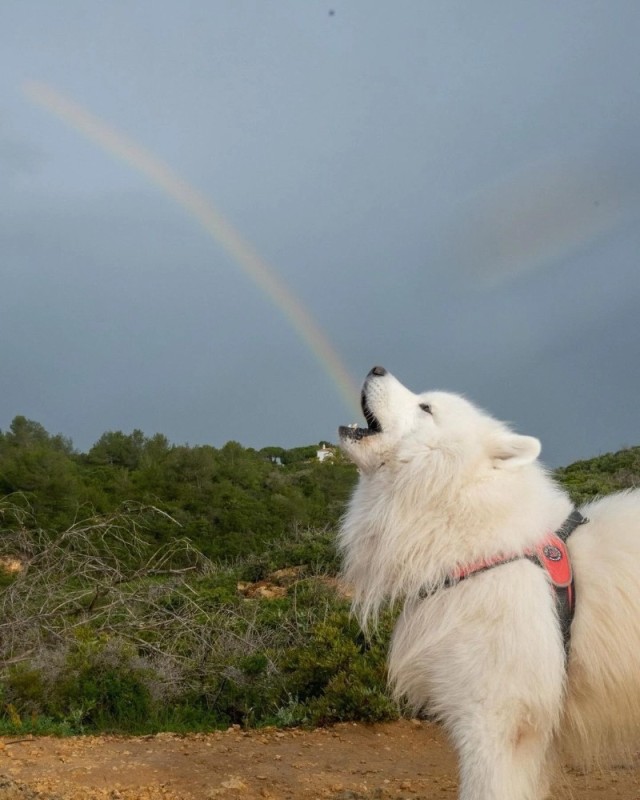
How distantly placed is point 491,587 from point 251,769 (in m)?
2.89

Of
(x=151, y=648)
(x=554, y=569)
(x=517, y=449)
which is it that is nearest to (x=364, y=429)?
(x=517, y=449)

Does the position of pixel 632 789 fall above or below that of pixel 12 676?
below

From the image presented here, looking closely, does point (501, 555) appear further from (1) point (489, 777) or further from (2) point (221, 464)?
(2) point (221, 464)

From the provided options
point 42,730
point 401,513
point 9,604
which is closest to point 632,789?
point 401,513

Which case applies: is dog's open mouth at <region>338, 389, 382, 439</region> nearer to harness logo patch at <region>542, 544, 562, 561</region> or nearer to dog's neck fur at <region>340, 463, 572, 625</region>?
dog's neck fur at <region>340, 463, 572, 625</region>

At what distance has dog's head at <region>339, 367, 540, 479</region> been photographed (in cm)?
411

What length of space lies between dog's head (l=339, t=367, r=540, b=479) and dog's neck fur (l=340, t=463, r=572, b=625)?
3.0 inches

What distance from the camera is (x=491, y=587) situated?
12.4ft

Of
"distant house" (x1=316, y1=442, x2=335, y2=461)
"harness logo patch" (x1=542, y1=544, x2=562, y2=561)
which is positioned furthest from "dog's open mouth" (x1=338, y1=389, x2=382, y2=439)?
"distant house" (x1=316, y1=442, x2=335, y2=461)

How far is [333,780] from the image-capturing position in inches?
218

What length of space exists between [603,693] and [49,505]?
21.0 metres

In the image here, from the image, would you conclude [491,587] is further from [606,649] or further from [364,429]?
[364,429]

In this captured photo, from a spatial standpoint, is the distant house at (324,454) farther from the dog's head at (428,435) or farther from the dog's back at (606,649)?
the dog's back at (606,649)

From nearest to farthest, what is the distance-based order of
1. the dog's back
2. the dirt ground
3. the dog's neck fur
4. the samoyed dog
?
the samoyed dog → the dog's back → the dog's neck fur → the dirt ground
